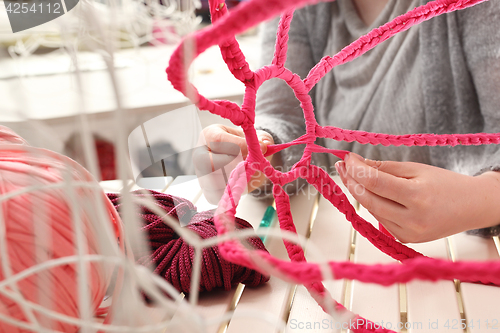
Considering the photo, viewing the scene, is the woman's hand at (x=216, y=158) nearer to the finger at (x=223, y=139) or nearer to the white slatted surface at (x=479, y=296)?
the finger at (x=223, y=139)

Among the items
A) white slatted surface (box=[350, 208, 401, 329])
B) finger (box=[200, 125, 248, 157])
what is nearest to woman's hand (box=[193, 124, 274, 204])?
finger (box=[200, 125, 248, 157])

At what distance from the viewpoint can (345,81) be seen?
0.43m

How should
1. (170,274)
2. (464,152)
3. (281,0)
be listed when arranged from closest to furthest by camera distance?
1. (281,0)
2. (170,274)
3. (464,152)

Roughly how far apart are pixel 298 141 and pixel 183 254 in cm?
11

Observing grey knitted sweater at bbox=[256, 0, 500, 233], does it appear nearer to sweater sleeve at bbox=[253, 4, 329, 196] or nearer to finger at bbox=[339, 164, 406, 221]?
sweater sleeve at bbox=[253, 4, 329, 196]

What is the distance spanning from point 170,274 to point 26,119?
134 mm

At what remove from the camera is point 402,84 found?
1.24 feet

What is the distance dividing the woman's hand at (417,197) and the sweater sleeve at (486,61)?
0.14ft

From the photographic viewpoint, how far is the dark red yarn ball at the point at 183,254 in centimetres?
22

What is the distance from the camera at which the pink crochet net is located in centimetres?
11

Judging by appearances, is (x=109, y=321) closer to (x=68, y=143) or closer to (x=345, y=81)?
(x=68, y=143)

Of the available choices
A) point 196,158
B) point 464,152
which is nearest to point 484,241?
point 464,152

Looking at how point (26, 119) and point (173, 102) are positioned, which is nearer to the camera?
point (26, 119)

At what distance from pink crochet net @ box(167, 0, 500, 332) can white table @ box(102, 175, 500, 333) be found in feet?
0.07
